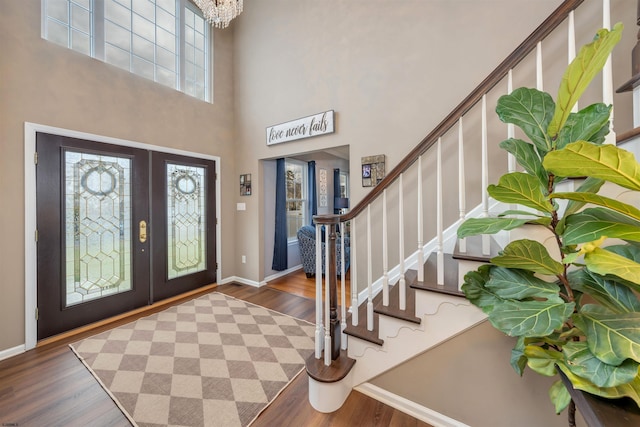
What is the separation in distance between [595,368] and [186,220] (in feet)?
12.9

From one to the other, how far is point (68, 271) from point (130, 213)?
80 cm

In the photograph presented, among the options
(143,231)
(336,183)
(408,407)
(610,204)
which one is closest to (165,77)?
(143,231)

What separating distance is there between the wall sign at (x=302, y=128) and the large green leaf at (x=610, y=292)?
8.11 ft

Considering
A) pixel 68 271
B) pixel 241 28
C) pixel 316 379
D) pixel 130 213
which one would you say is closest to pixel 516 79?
pixel 316 379

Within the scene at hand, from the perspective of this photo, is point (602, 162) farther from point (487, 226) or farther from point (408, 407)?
point (408, 407)

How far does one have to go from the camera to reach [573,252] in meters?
0.87

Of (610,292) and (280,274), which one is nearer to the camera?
(610,292)

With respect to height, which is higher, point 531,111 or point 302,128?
point 302,128

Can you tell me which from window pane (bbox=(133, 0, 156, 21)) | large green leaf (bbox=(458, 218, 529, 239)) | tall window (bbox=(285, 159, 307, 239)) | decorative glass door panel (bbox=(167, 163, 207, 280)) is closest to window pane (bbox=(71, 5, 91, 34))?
window pane (bbox=(133, 0, 156, 21))

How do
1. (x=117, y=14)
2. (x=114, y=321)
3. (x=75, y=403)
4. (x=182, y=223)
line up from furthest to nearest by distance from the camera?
(x=182, y=223), (x=117, y=14), (x=114, y=321), (x=75, y=403)

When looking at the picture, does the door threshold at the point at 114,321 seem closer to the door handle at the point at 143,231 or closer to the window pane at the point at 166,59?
the door handle at the point at 143,231

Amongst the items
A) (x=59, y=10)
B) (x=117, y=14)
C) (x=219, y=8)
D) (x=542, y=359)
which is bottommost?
(x=542, y=359)

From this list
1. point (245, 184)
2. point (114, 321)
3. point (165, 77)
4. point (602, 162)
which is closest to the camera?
point (602, 162)

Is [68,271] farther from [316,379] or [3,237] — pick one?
[316,379]
